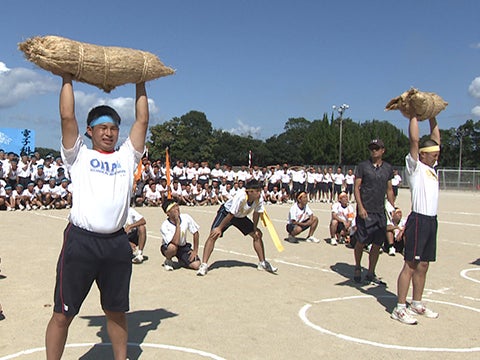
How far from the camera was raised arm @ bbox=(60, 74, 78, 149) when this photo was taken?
3.82 m

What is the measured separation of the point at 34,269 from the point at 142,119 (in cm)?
487

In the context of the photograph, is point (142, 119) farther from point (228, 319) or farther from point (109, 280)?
point (228, 319)

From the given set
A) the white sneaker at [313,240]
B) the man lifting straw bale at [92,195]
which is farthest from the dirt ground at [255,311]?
the white sneaker at [313,240]

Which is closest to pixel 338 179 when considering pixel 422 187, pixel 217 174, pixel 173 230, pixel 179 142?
pixel 217 174

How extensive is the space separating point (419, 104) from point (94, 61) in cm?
381

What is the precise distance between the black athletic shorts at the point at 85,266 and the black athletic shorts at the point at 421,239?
11.7ft

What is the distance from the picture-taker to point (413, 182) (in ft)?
19.5

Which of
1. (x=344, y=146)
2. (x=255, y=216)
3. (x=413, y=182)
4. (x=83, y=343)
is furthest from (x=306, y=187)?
(x=344, y=146)

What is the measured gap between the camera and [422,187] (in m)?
5.88

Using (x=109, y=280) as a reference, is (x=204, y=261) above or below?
below

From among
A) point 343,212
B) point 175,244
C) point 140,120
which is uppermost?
point 140,120

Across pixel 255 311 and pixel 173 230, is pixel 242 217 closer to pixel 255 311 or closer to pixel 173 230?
pixel 173 230

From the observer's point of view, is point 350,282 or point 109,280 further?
point 350,282

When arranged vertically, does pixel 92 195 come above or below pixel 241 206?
above
